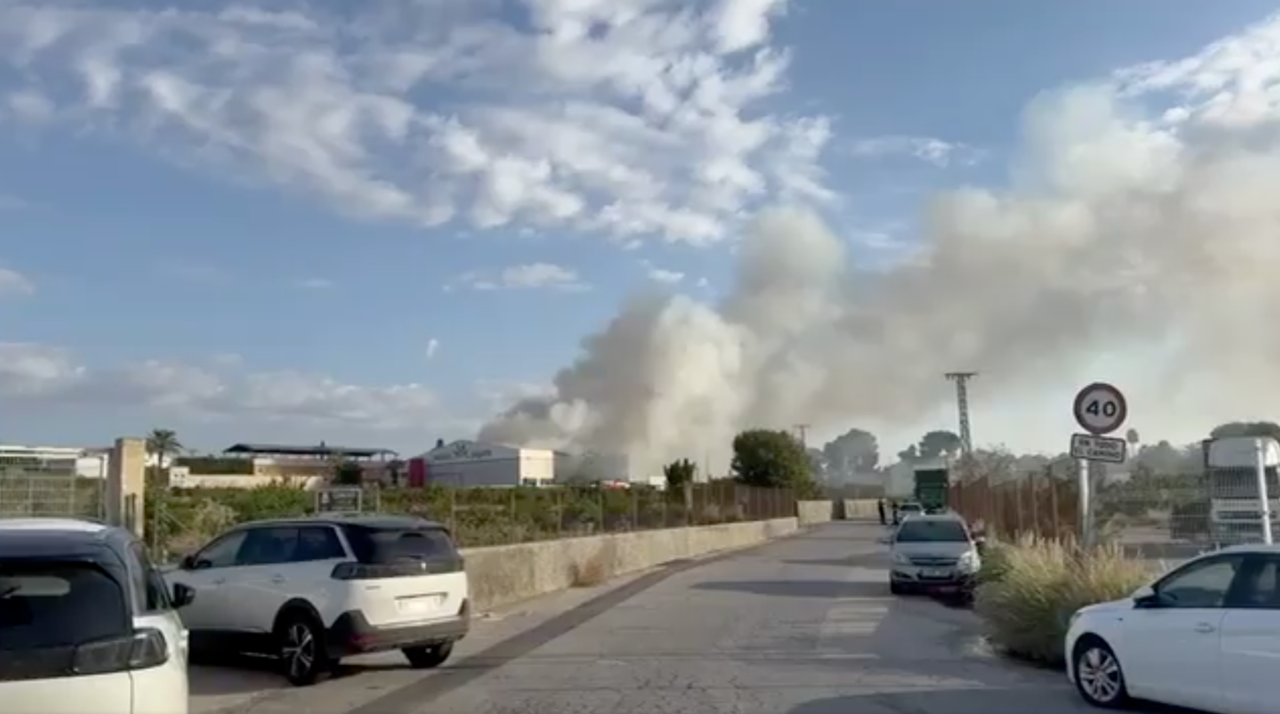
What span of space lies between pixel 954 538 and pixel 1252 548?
1486 cm

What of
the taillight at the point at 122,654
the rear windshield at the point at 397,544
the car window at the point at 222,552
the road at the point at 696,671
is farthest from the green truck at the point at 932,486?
the taillight at the point at 122,654

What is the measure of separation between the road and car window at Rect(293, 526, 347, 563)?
4.18 feet

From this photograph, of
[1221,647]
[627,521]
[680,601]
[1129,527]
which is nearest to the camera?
[1221,647]

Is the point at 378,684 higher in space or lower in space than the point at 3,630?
lower

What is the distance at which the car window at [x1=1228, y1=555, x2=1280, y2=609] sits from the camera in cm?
985

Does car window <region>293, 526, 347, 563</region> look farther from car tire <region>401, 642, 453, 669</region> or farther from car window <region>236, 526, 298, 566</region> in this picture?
car tire <region>401, 642, 453, 669</region>

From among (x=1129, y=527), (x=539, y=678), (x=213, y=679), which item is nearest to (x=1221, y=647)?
(x=539, y=678)

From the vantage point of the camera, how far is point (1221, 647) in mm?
10047

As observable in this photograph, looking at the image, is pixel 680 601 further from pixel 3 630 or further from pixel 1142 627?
pixel 3 630

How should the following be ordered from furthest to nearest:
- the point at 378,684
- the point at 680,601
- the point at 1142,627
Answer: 1. the point at 680,601
2. the point at 378,684
3. the point at 1142,627

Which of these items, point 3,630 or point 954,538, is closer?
point 3,630

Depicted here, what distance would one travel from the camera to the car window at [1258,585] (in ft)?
32.3

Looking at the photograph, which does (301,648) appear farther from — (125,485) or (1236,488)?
(1236,488)

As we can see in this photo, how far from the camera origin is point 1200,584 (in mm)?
10656
